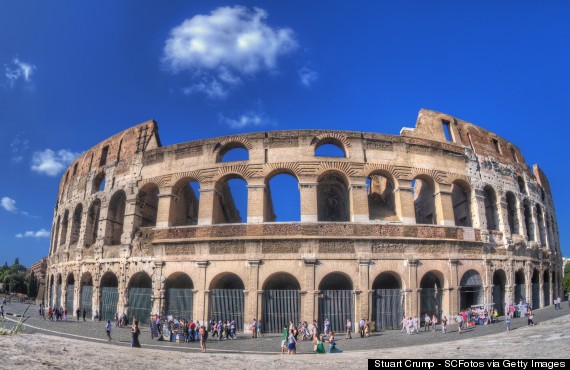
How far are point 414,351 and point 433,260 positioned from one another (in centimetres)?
620

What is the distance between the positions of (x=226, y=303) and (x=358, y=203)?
23.6 feet

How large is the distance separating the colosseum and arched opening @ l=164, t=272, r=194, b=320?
0.17ft

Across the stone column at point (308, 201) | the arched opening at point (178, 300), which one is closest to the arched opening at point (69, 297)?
the arched opening at point (178, 300)

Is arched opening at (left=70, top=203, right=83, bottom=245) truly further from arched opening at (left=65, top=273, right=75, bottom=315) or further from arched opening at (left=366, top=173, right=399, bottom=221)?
arched opening at (left=366, top=173, right=399, bottom=221)

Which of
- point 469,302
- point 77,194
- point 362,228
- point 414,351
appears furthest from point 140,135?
point 469,302

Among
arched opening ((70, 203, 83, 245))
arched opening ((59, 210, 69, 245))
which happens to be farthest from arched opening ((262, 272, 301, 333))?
arched opening ((59, 210, 69, 245))

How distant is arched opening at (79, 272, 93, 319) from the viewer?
19.3m

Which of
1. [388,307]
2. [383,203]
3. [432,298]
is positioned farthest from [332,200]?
[432,298]

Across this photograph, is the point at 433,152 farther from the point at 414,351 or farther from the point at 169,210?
the point at 169,210

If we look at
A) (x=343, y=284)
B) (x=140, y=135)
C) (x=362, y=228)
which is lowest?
(x=343, y=284)

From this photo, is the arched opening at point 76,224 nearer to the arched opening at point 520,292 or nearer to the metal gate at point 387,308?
the metal gate at point 387,308

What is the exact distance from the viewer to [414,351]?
10.7 m

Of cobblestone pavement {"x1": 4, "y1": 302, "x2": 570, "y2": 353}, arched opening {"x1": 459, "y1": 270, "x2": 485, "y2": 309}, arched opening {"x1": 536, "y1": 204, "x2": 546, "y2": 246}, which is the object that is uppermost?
arched opening {"x1": 536, "y1": 204, "x2": 546, "y2": 246}

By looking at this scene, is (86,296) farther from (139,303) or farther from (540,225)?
(540,225)
